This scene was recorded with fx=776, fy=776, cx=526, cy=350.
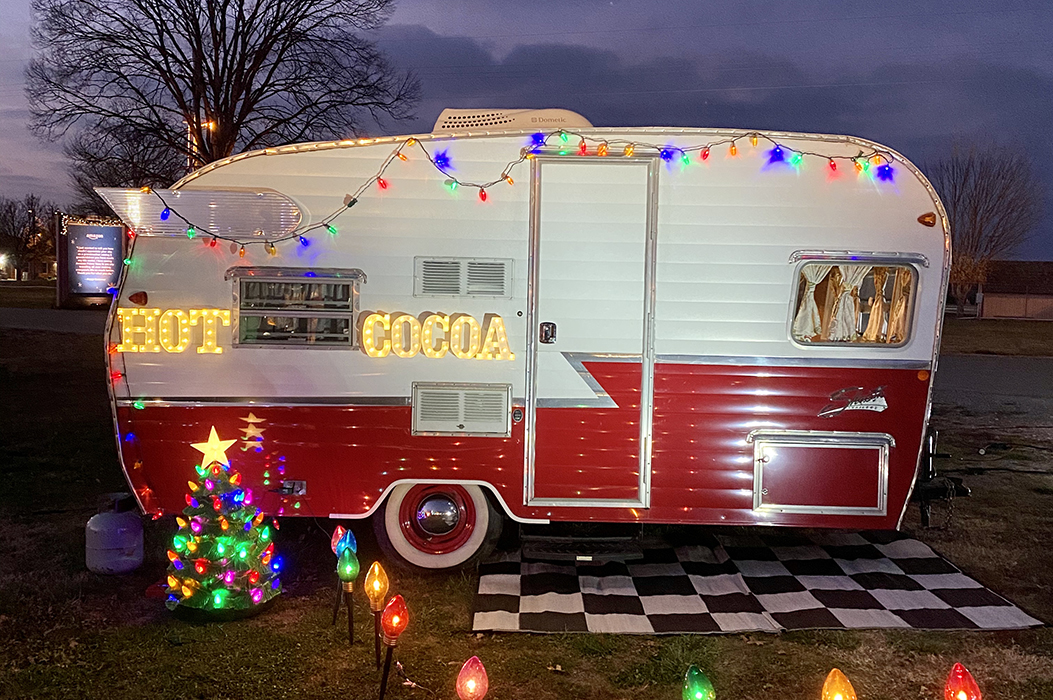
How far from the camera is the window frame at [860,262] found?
488 centimetres

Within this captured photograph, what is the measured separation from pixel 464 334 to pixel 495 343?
21 centimetres

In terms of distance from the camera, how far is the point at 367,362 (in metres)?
4.99

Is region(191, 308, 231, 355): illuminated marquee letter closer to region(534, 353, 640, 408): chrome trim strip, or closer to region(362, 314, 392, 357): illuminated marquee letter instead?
region(362, 314, 392, 357): illuminated marquee letter

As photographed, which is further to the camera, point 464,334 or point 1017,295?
point 1017,295

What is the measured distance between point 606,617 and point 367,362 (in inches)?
86.0

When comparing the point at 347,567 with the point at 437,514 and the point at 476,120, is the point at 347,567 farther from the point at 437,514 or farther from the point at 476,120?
the point at 476,120

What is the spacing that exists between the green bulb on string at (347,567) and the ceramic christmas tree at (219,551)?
0.76 m

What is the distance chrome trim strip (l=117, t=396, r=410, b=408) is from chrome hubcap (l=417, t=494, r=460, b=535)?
72 centimetres

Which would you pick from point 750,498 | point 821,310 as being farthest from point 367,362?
point 821,310

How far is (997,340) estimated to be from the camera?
30812mm

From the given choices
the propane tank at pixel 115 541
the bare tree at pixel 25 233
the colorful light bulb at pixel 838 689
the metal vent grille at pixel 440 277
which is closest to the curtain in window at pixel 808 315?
the metal vent grille at pixel 440 277

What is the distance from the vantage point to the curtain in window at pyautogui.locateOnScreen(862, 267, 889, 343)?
4.97m

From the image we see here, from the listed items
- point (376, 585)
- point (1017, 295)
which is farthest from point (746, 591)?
point (1017, 295)

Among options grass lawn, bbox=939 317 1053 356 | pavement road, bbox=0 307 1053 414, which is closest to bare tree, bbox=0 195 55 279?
pavement road, bbox=0 307 1053 414
